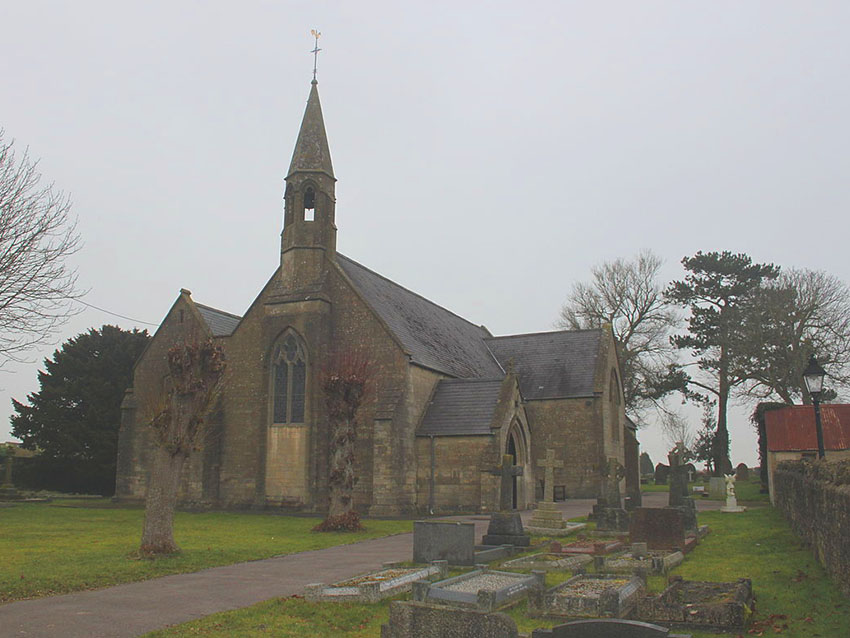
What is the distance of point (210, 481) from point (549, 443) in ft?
52.8

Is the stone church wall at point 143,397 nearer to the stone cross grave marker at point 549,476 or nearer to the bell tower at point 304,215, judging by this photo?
the bell tower at point 304,215

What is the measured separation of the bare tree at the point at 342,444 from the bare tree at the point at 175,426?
5.55m

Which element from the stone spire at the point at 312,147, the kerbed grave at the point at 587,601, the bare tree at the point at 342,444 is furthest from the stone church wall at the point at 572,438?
the kerbed grave at the point at 587,601

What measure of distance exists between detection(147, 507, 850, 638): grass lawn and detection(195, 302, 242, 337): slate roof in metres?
26.2

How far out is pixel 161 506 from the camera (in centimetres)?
1537

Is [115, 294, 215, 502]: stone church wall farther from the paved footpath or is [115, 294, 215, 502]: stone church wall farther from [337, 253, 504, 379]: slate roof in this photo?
the paved footpath

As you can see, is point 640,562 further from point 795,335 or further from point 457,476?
point 795,335

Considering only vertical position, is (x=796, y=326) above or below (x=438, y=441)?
above

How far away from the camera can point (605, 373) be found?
116 feet

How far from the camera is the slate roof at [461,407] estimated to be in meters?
28.1

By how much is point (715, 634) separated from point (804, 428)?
95.2ft

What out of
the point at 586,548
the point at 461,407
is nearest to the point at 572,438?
the point at 461,407

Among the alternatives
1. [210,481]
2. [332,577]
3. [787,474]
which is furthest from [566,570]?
[210,481]

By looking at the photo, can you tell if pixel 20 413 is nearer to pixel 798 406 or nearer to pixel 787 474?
pixel 787 474
